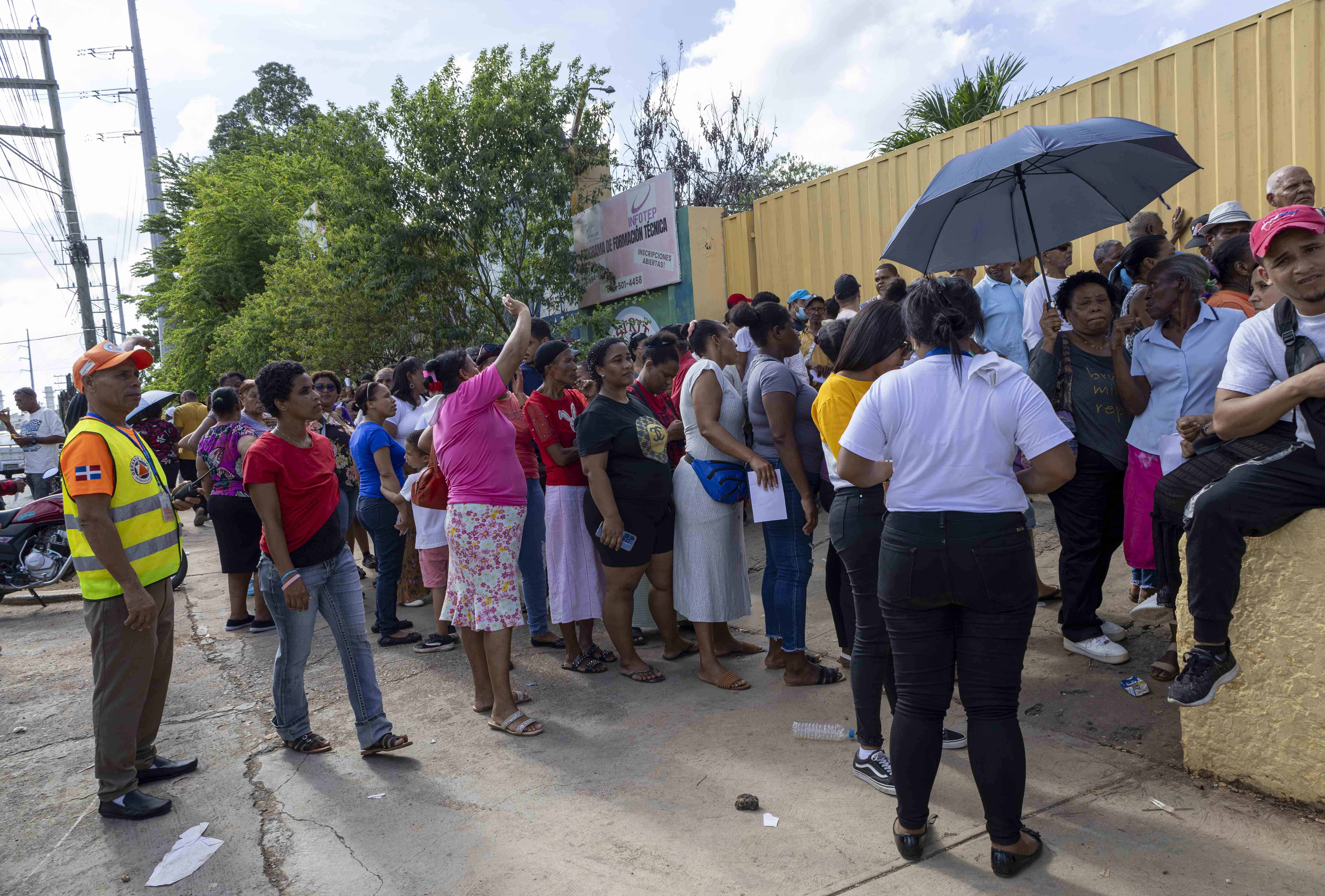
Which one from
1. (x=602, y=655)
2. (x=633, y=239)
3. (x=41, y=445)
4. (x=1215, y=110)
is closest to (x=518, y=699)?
(x=602, y=655)

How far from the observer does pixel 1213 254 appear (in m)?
4.60

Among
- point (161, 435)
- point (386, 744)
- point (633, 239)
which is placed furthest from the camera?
point (633, 239)

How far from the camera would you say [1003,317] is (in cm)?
616

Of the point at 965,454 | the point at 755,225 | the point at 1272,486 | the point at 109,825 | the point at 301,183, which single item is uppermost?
the point at 301,183

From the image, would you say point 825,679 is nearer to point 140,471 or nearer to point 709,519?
point 709,519

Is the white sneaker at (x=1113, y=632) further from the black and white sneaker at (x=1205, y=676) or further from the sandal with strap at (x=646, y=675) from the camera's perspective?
the sandal with strap at (x=646, y=675)

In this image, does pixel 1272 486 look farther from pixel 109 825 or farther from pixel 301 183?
pixel 301 183

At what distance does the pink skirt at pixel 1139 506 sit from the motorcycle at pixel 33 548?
8.24m

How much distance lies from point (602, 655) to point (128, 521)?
2.68 m

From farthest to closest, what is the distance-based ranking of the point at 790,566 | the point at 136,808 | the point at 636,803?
the point at 790,566
the point at 136,808
the point at 636,803

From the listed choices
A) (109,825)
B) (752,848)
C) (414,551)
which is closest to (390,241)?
(414,551)

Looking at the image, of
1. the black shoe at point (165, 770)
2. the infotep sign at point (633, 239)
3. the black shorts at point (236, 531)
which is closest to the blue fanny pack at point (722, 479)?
the black shoe at point (165, 770)

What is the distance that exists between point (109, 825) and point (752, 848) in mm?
2781

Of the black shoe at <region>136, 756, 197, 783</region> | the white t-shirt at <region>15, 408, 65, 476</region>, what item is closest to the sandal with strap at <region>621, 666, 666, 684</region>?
the black shoe at <region>136, 756, 197, 783</region>
